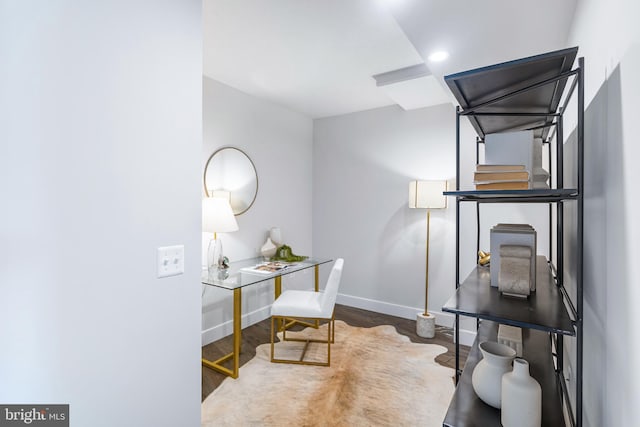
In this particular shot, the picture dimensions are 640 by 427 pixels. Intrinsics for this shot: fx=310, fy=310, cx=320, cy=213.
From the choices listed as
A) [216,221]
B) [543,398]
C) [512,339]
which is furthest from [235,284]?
Result: [543,398]

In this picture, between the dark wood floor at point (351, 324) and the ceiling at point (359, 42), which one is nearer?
the ceiling at point (359, 42)

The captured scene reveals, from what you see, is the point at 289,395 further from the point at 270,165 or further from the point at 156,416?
the point at 270,165

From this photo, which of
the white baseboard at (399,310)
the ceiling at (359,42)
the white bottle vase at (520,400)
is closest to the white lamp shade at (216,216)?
the ceiling at (359,42)

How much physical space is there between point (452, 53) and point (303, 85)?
1.75 m

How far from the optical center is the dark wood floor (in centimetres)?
244

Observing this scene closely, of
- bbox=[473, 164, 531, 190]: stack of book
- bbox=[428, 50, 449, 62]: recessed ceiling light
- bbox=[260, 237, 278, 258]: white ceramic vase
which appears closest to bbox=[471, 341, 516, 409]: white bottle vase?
bbox=[473, 164, 531, 190]: stack of book

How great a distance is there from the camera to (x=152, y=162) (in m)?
1.19

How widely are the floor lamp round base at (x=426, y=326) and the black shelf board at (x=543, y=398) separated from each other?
1.75 meters

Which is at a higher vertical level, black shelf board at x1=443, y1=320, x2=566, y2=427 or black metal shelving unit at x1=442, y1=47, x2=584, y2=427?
black metal shelving unit at x1=442, y1=47, x2=584, y2=427

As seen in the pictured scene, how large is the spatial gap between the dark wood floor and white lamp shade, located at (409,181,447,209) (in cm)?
131

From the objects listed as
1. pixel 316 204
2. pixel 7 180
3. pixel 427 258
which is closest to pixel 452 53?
pixel 7 180

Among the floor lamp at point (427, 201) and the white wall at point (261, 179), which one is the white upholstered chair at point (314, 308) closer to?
the white wall at point (261, 179)

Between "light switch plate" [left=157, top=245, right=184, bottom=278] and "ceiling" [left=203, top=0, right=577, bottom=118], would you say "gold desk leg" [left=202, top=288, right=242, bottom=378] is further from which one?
"ceiling" [left=203, top=0, right=577, bottom=118]

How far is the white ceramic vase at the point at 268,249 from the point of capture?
3.37 metres
